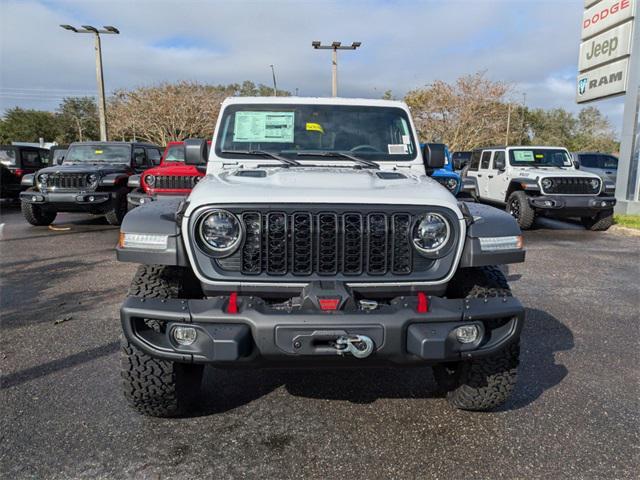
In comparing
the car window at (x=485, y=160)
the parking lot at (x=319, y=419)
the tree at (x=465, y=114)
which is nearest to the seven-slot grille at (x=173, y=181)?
the parking lot at (x=319, y=419)

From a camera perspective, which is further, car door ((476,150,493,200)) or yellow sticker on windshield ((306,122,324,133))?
car door ((476,150,493,200))

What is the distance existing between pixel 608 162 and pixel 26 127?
43543mm

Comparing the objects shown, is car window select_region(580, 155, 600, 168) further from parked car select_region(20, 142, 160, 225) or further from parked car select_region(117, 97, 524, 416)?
parked car select_region(117, 97, 524, 416)

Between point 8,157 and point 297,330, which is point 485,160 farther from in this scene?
point 8,157

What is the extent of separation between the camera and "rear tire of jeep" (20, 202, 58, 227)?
32.7 ft

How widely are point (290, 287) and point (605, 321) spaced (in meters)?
3.56

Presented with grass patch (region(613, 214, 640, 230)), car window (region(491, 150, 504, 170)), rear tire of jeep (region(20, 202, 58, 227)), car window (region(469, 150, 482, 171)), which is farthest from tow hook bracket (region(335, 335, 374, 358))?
car window (region(469, 150, 482, 171))

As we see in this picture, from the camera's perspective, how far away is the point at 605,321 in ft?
15.3

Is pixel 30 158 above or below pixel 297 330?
above

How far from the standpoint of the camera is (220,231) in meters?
2.47

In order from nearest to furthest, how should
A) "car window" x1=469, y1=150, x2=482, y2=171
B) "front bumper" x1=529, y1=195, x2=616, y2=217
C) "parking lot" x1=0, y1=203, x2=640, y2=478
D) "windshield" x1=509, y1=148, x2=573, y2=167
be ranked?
"parking lot" x1=0, y1=203, x2=640, y2=478 → "front bumper" x1=529, y1=195, x2=616, y2=217 → "windshield" x1=509, y1=148, x2=573, y2=167 → "car window" x1=469, y1=150, x2=482, y2=171

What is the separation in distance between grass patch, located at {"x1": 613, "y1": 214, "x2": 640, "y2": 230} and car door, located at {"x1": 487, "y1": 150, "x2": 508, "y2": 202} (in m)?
2.44

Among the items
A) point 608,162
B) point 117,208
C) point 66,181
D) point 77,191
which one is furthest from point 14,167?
point 608,162

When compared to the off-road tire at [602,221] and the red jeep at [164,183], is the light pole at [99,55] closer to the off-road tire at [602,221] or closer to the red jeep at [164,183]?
the red jeep at [164,183]
